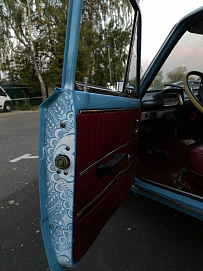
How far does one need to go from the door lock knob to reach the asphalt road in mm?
1046

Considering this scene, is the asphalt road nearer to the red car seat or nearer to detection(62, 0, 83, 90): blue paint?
the red car seat

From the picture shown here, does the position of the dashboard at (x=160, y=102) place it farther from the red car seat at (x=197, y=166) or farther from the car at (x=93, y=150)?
the red car seat at (x=197, y=166)

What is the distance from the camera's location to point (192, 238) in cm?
187

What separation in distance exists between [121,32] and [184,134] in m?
2.05

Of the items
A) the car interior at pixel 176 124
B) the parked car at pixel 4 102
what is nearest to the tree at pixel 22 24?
the parked car at pixel 4 102

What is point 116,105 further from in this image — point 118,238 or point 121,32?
point 118,238

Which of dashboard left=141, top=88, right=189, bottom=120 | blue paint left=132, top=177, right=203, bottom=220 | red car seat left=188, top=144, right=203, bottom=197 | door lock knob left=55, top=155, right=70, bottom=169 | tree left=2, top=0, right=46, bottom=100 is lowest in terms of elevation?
blue paint left=132, top=177, right=203, bottom=220

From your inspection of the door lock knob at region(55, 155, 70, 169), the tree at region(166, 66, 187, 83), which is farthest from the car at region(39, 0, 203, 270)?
the tree at region(166, 66, 187, 83)

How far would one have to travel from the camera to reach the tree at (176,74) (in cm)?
245

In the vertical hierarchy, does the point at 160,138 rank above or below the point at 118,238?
above

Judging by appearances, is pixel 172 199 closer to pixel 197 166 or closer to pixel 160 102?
pixel 197 166

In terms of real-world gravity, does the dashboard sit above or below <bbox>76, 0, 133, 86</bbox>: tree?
below

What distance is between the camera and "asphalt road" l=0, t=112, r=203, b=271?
1603mm

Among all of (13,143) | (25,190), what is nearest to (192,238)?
(25,190)
